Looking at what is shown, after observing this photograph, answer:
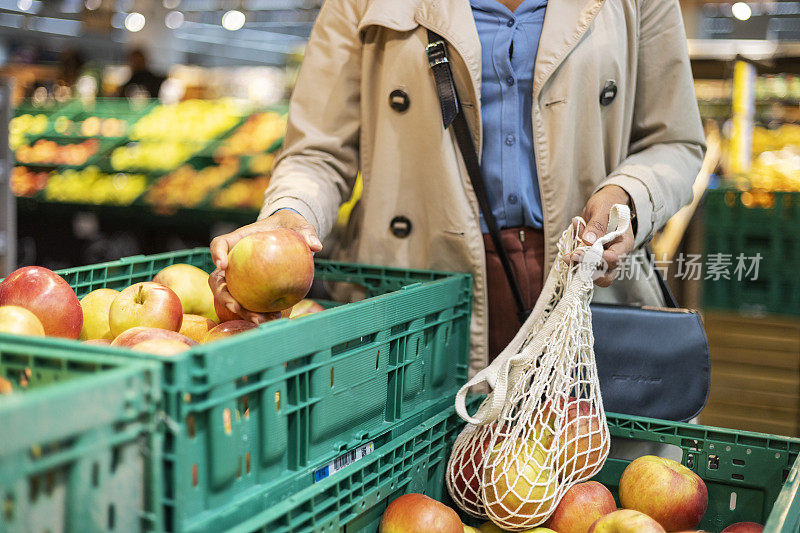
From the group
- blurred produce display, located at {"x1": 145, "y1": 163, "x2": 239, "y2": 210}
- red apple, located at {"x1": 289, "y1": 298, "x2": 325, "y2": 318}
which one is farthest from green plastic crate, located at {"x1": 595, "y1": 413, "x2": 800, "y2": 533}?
blurred produce display, located at {"x1": 145, "y1": 163, "x2": 239, "y2": 210}

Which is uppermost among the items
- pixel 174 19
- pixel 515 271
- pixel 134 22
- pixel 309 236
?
pixel 174 19

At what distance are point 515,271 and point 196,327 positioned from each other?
29.2 inches

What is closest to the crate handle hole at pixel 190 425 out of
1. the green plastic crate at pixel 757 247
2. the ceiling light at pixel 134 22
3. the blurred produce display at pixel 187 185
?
the green plastic crate at pixel 757 247

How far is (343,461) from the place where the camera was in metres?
1.25

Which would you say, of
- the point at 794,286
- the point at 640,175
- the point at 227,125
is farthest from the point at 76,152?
the point at 640,175

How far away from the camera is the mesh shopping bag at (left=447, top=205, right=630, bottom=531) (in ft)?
4.59

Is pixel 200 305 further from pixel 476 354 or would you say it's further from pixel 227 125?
pixel 227 125

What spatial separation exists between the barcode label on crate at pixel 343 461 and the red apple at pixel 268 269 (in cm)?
32

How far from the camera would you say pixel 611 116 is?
182 cm

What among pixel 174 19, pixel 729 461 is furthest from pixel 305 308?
pixel 174 19

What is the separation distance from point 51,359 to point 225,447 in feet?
0.77

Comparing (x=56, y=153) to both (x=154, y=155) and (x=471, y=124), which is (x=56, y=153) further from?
(x=471, y=124)

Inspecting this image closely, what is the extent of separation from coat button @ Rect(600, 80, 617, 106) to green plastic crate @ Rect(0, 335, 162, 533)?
127cm

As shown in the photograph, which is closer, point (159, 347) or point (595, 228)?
point (159, 347)
